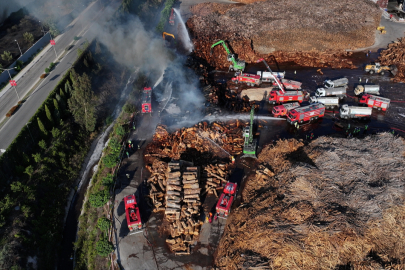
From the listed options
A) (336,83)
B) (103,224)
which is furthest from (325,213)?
(336,83)

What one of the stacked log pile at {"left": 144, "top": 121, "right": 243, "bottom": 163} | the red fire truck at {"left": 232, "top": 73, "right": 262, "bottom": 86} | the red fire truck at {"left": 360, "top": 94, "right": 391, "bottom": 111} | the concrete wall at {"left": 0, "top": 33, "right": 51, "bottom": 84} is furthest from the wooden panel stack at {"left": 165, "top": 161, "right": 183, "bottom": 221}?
the concrete wall at {"left": 0, "top": 33, "right": 51, "bottom": 84}

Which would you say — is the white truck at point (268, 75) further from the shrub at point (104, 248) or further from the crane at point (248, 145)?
the shrub at point (104, 248)

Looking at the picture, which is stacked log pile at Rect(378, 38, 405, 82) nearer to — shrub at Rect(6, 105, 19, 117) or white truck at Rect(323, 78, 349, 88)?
white truck at Rect(323, 78, 349, 88)

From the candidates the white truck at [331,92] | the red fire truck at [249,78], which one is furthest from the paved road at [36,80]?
the white truck at [331,92]

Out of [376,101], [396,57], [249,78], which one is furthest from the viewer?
[396,57]

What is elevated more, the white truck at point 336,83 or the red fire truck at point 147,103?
the red fire truck at point 147,103

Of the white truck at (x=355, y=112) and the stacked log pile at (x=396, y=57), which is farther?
the stacked log pile at (x=396, y=57)

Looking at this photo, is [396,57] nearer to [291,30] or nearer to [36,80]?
[291,30]
